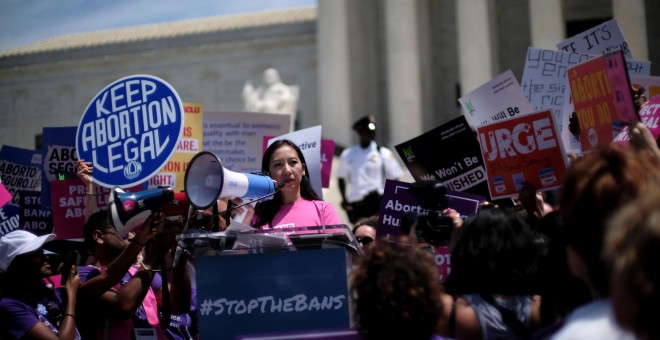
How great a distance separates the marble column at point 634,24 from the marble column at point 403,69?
250 inches

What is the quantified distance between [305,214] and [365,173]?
1149 centimetres

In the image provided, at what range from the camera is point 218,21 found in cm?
3894

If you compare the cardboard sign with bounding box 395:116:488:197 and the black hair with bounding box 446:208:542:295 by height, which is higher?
the cardboard sign with bounding box 395:116:488:197

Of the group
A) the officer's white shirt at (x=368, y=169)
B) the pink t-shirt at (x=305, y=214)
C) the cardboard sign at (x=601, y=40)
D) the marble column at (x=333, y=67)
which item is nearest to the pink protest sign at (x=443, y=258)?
the pink t-shirt at (x=305, y=214)

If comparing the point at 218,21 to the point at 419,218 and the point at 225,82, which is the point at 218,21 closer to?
the point at 225,82

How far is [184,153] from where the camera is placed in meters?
10.1

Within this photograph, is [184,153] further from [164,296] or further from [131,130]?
[164,296]

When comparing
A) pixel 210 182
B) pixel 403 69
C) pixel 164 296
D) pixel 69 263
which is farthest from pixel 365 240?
pixel 403 69

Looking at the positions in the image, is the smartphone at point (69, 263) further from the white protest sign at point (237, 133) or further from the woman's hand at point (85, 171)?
the white protest sign at point (237, 133)

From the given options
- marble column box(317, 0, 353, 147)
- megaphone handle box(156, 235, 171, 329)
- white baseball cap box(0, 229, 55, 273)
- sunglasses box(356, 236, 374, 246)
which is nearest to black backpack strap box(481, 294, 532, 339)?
megaphone handle box(156, 235, 171, 329)

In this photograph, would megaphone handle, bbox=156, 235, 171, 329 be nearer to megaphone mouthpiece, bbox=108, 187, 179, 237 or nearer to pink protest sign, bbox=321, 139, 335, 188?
megaphone mouthpiece, bbox=108, 187, 179, 237

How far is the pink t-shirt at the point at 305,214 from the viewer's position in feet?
20.9

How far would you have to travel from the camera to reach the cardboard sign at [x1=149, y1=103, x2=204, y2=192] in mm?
10062

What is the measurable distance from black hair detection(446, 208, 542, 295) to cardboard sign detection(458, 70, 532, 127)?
3702 mm
